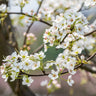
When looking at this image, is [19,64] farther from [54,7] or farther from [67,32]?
[54,7]

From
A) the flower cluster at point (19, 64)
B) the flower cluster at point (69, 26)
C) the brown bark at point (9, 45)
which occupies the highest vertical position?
the flower cluster at point (69, 26)

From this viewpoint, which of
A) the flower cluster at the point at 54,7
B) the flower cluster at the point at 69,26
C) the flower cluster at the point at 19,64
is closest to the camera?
the flower cluster at the point at 19,64

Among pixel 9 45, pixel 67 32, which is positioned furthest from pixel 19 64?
pixel 9 45

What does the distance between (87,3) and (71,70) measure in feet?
1.38

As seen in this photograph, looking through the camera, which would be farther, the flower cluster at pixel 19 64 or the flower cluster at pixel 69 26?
the flower cluster at pixel 69 26

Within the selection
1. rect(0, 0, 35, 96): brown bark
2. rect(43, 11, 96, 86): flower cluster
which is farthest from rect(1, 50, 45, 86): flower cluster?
rect(0, 0, 35, 96): brown bark

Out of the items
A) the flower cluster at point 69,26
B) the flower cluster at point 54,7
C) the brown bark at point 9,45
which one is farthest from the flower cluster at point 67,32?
the brown bark at point 9,45

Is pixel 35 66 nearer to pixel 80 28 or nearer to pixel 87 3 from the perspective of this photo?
pixel 80 28

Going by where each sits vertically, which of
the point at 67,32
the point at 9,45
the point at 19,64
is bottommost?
the point at 9,45

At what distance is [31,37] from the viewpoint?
1805 mm

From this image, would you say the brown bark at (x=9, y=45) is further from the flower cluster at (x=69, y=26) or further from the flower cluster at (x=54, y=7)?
the flower cluster at (x=69, y=26)

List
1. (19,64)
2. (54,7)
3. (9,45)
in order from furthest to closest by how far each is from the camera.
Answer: (54,7), (9,45), (19,64)

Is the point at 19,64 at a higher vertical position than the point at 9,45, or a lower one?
higher

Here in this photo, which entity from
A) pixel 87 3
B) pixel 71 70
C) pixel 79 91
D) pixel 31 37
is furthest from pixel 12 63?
pixel 79 91
